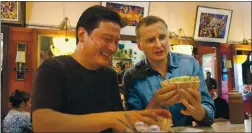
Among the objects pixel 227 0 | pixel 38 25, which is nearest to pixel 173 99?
pixel 38 25

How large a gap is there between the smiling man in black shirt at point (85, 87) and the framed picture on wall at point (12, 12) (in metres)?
2.41

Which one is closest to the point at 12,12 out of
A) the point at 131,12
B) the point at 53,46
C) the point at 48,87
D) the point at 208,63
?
the point at 53,46

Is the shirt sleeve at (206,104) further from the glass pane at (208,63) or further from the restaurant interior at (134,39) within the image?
the glass pane at (208,63)

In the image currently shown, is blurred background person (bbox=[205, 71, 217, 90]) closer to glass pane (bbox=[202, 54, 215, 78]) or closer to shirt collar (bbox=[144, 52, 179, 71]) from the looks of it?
glass pane (bbox=[202, 54, 215, 78])

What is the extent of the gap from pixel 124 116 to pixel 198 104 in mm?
427

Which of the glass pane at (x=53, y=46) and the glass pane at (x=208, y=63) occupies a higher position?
the glass pane at (x=53, y=46)

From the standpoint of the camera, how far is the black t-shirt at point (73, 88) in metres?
1.09

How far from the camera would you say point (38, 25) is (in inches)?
142

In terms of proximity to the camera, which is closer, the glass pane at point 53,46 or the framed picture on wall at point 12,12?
the framed picture on wall at point 12,12

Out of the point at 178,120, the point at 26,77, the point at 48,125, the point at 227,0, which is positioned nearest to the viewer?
the point at 48,125

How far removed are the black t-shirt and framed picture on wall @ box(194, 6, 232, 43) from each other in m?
3.56

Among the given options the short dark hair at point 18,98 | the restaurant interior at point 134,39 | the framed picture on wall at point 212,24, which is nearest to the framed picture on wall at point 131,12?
the restaurant interior at point 134,39

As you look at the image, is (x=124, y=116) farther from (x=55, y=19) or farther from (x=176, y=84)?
(x=55, y=19)

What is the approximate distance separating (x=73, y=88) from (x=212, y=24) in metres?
4.06
